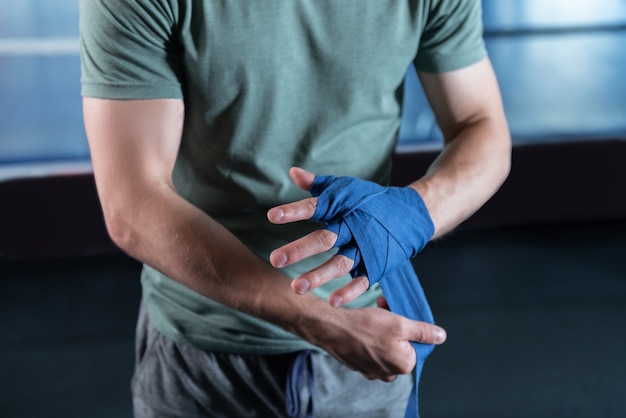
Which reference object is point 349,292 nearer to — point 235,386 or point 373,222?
Answer: point 373,222

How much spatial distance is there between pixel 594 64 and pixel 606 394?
5.17 ft

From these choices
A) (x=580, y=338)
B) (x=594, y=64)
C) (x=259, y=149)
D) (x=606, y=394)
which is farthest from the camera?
(x=594, y=64)

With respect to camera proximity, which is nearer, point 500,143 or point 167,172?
point 167,172

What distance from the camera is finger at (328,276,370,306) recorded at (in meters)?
0.81

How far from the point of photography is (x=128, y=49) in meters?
0.87

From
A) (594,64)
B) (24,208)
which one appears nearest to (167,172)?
(24,208)

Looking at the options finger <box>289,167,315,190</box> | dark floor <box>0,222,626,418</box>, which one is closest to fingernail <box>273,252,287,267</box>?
finger <box>289,167,315,190</box>

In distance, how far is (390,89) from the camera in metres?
Answer: 1.00

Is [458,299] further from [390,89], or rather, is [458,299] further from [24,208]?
[390,89]

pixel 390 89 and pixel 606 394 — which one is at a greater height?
pixel 390 89

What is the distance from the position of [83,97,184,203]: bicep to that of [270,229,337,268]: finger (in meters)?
0.19

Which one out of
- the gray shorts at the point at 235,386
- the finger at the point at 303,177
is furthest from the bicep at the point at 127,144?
the gray shorts at the point at 235,386

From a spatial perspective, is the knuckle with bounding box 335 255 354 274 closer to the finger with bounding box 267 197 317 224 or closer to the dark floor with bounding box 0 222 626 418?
the finger with bounding box 267 197 317 224

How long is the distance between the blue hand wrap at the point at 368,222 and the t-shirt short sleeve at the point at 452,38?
0.23 metres
